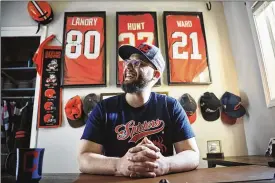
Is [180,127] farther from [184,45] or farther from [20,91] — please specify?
[20,91]

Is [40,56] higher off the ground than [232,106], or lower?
higher

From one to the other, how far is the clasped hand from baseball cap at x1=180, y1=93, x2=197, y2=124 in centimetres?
26

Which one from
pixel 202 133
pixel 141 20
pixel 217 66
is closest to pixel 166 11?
pixel 141 20

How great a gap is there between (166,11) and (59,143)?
589 millimetres

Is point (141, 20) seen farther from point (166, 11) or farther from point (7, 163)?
point (7, 163)

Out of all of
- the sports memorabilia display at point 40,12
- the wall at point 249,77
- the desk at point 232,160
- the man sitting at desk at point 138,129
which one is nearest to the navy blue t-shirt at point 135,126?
the man sitting at desk at point 138,129

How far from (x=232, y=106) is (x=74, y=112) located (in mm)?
505

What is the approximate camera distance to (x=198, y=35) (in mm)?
725

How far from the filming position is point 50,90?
0.67 meters

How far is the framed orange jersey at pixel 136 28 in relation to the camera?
0.74 metres

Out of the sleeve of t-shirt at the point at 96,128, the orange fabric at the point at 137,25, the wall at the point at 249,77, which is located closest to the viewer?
the sleeve of t-shirt at the point at 96,128

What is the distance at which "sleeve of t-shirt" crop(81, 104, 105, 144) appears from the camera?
0.52 metres

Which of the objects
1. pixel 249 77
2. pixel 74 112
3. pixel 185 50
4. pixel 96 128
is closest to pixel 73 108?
pixel 74 112

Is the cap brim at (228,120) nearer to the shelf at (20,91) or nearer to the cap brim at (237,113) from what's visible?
the cap brim at (237,113)
